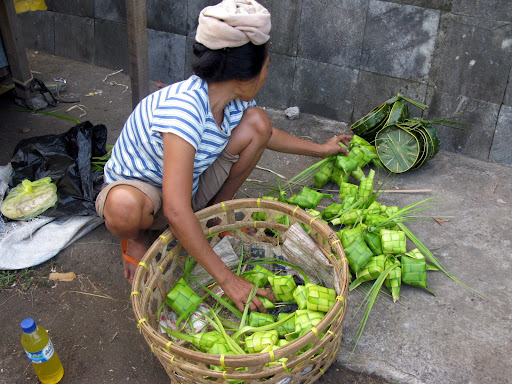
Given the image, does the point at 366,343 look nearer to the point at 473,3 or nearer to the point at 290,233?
the point at 290,233

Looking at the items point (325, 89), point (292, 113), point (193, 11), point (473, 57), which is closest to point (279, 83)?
point (292, 113)

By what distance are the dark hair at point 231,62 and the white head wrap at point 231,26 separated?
0.11ft

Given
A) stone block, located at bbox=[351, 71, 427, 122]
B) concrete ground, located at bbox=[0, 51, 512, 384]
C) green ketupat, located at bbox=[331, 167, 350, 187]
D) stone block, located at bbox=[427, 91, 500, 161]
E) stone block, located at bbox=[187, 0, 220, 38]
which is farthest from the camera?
Answer: stone block, located at bbox=[187, 0, 220, 38]

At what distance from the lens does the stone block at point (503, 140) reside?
9.91 feet

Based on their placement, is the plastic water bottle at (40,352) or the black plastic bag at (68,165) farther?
the black plastic bag at (68,165)

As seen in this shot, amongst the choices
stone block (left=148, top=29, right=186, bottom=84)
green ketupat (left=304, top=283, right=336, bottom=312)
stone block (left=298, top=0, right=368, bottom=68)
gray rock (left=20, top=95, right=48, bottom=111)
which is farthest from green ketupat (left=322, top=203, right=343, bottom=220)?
gray rock (left=20, top=95, right=48, bottom=111)

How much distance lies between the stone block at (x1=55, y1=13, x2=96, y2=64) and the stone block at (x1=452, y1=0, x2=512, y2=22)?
363cm

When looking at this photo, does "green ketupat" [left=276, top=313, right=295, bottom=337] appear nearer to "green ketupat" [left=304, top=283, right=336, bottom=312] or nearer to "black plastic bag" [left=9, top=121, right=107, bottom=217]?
"green ketupat" [left=304, top=283, right=336, bottom=312]

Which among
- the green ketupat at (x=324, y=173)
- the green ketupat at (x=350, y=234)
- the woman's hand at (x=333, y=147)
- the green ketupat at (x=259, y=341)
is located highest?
the woman's hand at (x=333, y=147)

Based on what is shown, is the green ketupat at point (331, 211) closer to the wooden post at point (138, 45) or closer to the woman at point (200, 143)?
the woman at point (200, 143)

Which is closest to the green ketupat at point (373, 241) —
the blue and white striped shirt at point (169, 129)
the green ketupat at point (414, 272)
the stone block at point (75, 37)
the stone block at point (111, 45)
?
the green ketupat at point (414, 272)

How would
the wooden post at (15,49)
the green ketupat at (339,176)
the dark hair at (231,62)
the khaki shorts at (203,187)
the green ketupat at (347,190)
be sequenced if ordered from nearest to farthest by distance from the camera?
the dark hair at (231,62)
the khaki shorts at (203,187)
the green ketupat at (347,190)
the green ketupat at (339,176)
the wooden post at (15,49)

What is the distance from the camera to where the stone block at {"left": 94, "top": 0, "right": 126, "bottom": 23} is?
4574 millimetres

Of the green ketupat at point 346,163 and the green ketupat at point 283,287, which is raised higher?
the green ketupat at point 346,163
